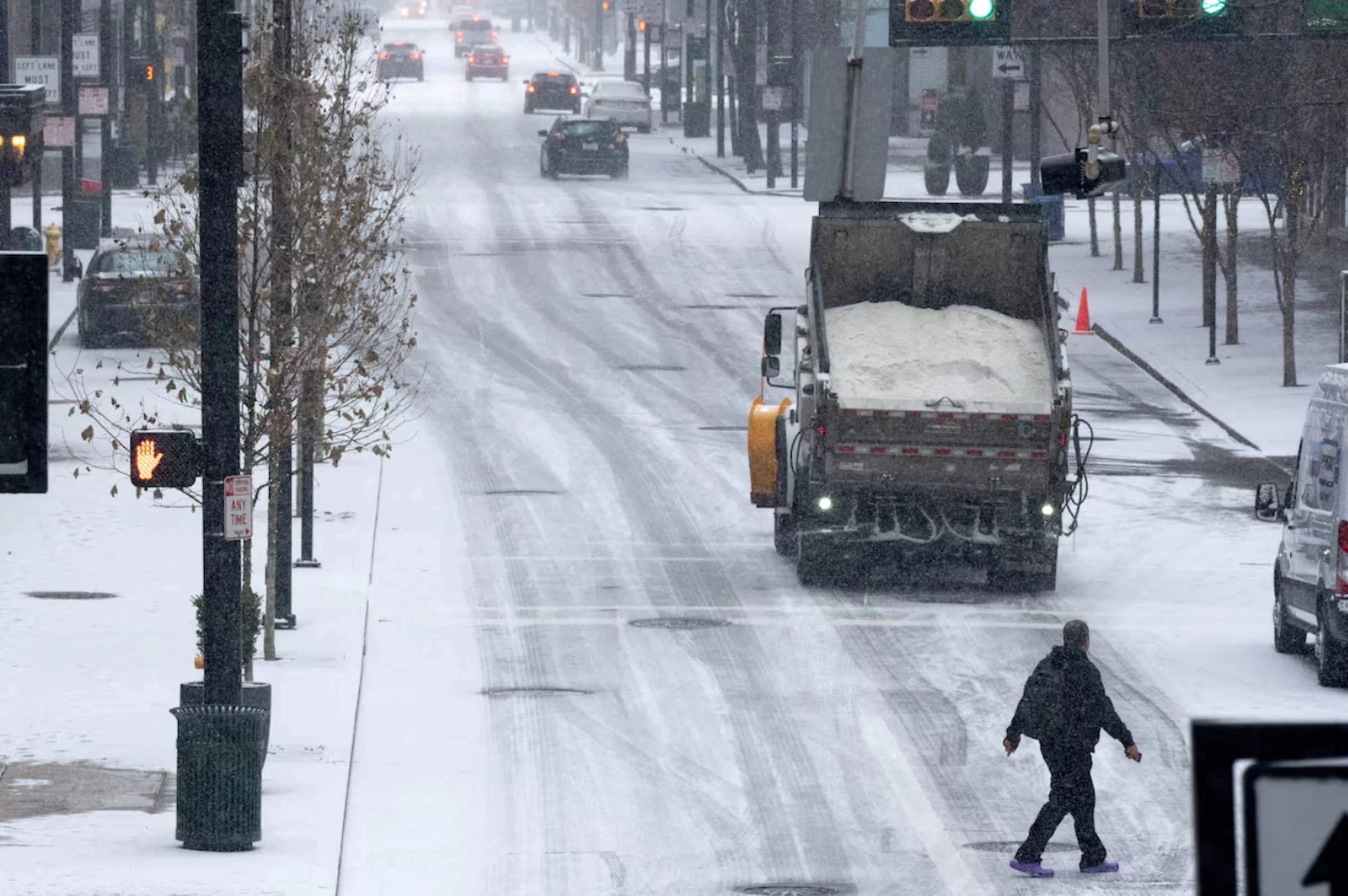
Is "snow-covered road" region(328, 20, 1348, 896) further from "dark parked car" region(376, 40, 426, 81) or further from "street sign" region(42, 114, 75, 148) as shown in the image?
"dark parked car" region(376, 40, 426, 81)

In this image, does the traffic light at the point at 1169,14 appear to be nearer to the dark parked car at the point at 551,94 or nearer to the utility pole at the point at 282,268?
the utility pole at the point at 282,268

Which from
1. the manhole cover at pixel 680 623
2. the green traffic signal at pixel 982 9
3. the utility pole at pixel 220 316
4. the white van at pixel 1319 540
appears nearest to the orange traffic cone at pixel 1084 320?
the green traffic signal at pixel 982 9

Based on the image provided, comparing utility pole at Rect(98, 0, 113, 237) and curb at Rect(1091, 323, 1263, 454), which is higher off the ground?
utility pole at Rect(98, 0, 113, 237)

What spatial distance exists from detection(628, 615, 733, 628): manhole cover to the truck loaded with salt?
1.68 m

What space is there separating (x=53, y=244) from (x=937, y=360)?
85.2ft

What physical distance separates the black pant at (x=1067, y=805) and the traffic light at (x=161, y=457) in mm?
5018

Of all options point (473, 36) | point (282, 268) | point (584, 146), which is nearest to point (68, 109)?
point (584, 146)

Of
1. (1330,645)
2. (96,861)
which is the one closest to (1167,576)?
(1330,645)

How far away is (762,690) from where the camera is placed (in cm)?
1727

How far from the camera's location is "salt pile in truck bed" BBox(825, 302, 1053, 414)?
68.3 feet

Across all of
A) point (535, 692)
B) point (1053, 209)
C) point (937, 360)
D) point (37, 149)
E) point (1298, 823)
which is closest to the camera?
point (1298, 823)

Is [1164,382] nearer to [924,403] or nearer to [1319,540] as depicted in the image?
[924,403]

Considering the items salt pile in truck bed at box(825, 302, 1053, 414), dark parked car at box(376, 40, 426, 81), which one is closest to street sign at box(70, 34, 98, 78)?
salt pile in truck bed at box(825, 302, 1053, 414)

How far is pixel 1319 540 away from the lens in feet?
57.2
